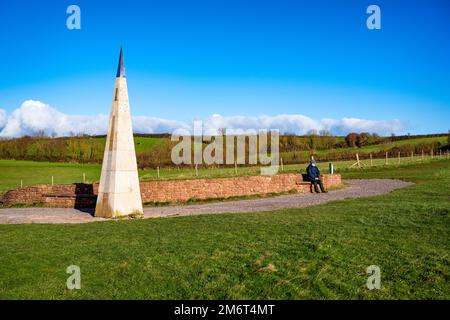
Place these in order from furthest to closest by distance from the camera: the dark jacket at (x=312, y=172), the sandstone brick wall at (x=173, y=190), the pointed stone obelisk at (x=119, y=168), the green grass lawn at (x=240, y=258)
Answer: the dark jacket at (x=312, y=172) < the sandstone brick wall at (x=173, y=190) < the pointed stone obelisk at (x=119, y=168) < the green grass lawn at (x=240, y=258)

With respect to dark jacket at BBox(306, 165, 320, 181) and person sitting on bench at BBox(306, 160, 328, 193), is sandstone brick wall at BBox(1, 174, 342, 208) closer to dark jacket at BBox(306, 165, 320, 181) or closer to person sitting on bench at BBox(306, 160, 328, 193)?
person sitting on bench at BBox(306, 160, 328, 193)

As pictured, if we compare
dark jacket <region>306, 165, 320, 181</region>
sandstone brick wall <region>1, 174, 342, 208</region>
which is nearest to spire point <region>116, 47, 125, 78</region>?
sandstone brick wall <region>1, 174, 342, 208</region>

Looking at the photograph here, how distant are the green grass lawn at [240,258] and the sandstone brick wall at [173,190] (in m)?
7.47

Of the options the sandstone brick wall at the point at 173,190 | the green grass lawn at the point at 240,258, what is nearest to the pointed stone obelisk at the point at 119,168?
the green grass lawn at the point at 240,258

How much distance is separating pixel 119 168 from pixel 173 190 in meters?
4.96

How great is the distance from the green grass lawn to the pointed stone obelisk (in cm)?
303

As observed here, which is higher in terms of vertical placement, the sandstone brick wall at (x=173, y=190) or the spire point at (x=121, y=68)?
the spire point at (x=121, y=68)

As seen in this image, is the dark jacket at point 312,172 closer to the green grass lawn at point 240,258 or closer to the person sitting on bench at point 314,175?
the person sitting on bench at point 314,175

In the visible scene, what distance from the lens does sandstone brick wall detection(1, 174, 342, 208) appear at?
18.4 metres

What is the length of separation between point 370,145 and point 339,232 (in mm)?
72451

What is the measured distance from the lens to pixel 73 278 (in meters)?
6.16

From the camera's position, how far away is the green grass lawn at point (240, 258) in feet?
18.3

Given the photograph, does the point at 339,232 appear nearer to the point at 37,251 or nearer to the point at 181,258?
the point at 181,258
